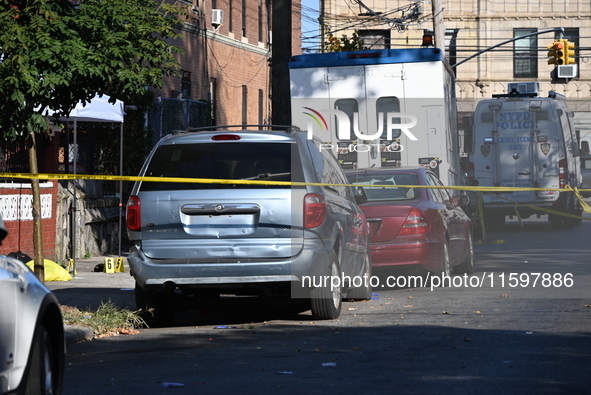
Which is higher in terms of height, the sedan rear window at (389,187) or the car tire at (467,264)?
the sedan rear window at (389,187)

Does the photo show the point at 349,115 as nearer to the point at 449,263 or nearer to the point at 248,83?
the point at 449,263

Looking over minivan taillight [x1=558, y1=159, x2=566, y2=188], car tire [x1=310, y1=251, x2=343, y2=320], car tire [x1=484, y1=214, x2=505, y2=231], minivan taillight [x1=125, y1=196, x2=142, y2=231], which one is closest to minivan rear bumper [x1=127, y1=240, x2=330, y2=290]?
minivan taillight [x1=125, y1=196, x2=142, y2=231]

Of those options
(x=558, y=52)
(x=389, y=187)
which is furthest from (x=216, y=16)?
(x=389, y=187)

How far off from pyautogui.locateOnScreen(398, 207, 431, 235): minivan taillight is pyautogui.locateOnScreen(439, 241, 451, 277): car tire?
23.5 inches

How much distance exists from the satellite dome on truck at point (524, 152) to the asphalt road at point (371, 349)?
13179 mm

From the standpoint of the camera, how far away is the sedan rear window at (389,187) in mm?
14067

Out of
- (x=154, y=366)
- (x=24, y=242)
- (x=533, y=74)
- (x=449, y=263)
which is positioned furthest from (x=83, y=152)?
(x=533, y=74)

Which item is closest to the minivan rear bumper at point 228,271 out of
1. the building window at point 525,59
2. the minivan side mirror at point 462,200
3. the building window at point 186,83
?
the minivan side mirror at point 462,200

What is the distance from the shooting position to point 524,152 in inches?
1040

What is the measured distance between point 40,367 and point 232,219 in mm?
4136

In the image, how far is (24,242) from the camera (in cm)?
1611


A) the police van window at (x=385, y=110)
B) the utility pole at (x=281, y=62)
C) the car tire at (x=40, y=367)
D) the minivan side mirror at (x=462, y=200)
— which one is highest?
the utility pole at (x=281, y=62)

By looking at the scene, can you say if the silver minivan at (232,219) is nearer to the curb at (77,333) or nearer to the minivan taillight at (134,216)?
the minivan taillight at (134,216)

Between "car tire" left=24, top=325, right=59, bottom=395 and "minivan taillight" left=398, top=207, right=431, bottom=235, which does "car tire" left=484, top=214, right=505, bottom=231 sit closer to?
"minivan taillight" left=398, top=207, right=431, bottom=235
